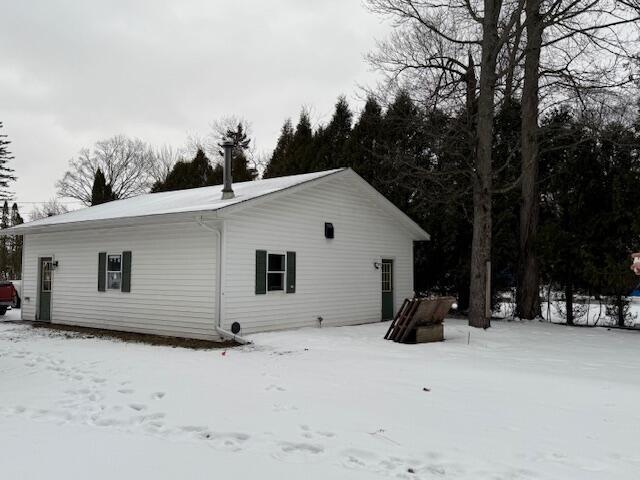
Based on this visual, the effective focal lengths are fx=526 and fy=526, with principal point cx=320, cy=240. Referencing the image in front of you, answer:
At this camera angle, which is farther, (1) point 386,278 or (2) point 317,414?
(1) point 386,278

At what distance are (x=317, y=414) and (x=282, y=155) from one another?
912 inches

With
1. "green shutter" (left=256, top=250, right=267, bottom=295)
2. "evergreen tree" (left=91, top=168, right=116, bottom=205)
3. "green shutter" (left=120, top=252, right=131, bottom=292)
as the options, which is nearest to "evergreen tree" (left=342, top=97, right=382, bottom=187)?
"green shutter" (left=256, top=250, right=267, bottom=295)

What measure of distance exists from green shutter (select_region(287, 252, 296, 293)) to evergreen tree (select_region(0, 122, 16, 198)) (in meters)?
32.7

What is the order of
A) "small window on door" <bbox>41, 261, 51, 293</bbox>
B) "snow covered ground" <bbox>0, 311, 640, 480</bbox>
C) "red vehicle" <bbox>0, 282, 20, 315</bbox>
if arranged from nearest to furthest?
1. "snow covered ground" <bbox>0, 311, 640, 480</bbox>
2. "small window on door" <bbox>41, 261, 51, 293</bbox>
3. "red vehicle" <bbox>0, 282, 20, 315</bbox>

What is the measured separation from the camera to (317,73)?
20.6 metres

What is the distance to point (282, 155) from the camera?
89.7ft

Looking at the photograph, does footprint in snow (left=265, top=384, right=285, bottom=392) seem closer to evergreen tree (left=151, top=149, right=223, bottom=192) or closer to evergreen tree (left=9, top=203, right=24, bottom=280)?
evergreen tree (left=151, top=149, right=223, bottom=192)

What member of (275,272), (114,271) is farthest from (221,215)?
(114,271)

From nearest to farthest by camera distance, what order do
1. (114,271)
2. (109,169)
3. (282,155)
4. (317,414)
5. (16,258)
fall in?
1. (317,414)
2. (114,271)
3. (282,155)
4. (16,258)
5. (109,169)

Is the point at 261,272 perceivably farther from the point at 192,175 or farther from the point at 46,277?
the point at 192,175

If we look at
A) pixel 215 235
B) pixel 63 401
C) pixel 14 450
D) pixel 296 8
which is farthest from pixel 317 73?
pixel 14 450

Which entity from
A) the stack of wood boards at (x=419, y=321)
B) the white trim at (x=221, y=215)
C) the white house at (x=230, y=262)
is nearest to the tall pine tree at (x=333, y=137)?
the white trim at (x=221, y=215)

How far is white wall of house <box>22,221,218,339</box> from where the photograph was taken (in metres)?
10.8

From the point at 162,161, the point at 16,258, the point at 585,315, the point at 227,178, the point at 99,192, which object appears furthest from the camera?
the point at 162,161
